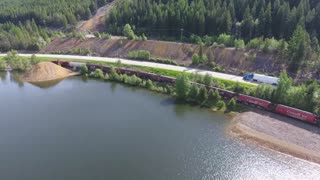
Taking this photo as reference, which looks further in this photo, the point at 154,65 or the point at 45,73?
the point at 45,73

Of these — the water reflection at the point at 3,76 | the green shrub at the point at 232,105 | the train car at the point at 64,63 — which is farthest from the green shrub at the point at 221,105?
the water reflection at the point at 3,76

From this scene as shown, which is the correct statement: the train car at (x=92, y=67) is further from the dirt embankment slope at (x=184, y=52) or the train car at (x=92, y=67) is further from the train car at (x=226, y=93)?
the train car at (x=226, y=93)

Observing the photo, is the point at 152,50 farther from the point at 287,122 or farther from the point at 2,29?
the point at 2,29

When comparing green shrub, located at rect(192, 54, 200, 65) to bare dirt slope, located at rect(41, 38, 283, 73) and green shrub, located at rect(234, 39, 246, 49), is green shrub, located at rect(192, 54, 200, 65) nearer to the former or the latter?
bare dirt slope, located at rect(41, 38, 283, 73)

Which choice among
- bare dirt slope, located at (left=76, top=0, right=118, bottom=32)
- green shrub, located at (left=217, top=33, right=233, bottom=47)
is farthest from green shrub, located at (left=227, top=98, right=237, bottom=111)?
bare dirt slope, located at (left=76, top=0, right=118, bottom=32)

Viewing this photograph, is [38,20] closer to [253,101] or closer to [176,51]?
[176,51]

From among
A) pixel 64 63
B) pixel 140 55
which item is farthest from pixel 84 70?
pixel 140 55

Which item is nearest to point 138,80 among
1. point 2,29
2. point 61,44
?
point 61,44
